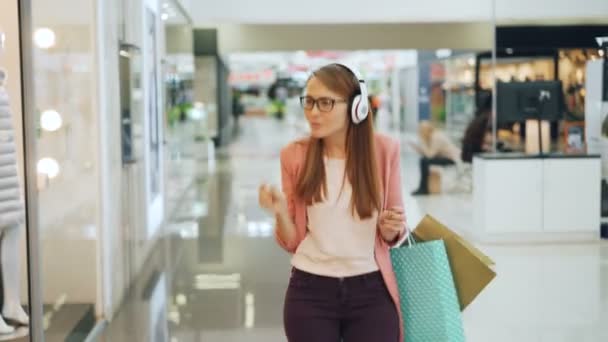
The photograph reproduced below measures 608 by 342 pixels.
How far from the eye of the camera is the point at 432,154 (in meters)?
14.4

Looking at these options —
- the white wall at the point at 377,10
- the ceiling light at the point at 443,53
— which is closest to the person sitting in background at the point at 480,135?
the white wall at the point at 377,10

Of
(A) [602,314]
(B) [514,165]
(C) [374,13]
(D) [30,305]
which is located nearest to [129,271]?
(D) [30,305]

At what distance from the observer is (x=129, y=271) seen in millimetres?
7105

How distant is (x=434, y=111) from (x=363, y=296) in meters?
19.7

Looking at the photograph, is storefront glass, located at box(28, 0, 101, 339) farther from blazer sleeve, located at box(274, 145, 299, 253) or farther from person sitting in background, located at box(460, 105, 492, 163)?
person sitting in background, located at box(460, 105, 492, 163)

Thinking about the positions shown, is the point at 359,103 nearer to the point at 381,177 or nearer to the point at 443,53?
the point at 381,177

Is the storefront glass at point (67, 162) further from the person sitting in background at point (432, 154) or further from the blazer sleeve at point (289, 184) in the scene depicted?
the person sitting in background at point (432, 154)

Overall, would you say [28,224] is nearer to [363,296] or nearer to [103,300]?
[103,300]

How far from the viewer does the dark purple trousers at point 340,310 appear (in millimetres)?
2531

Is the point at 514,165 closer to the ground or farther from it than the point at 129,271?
farther from it

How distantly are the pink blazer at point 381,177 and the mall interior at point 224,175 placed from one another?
0.16m

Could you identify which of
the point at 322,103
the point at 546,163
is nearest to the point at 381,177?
the point at 322,103

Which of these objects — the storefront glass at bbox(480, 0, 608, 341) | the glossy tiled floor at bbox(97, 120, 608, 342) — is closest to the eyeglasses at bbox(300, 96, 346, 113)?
the glossy tiled floor at bbox(97, 120, 608, 342)

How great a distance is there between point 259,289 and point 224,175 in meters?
10.2
